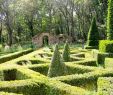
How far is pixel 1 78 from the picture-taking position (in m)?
12.9

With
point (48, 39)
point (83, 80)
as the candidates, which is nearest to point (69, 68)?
point (83, 80)

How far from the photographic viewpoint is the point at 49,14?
59125 mm

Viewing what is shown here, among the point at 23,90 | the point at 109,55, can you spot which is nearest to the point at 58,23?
the point at 109,55

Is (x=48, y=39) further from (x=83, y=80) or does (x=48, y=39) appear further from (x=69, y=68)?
(x=83, y=80)

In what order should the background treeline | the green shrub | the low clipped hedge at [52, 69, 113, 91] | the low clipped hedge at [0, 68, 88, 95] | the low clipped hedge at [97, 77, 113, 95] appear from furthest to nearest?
1. the background treeline
2. the green shrub
3. the low clipped hedge at [52, 69, 113, 91]
4. the low clipped hedge at [0, 68, 88, 95]
5. the low clipped hedge at [97, 77, 113, 95]

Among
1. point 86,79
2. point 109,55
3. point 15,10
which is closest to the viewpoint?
point 86,79

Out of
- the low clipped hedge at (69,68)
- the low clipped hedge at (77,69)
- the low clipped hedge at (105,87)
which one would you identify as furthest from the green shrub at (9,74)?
the low clipped hedge at (105,87)

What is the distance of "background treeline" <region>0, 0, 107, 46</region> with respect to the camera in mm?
53094

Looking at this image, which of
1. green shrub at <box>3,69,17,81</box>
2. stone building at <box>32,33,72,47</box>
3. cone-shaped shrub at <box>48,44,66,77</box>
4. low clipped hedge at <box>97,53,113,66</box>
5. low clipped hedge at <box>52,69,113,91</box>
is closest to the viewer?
low clipped hedge at <box>52,69,113,91</box>

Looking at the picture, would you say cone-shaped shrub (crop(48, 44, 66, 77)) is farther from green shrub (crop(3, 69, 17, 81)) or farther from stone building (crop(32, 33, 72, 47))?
stone building (crop(32, 33, 72, 47))

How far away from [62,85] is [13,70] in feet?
17.0

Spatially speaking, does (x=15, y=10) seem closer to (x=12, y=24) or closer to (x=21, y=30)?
(x=12, y=24)

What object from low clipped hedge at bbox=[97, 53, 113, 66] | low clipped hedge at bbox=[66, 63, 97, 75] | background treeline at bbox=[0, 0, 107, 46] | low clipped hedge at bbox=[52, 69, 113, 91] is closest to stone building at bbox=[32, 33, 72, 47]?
background treeline at bbox=[0, 0, 107, 46]

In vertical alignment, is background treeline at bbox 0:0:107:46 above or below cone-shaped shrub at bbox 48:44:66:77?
above
